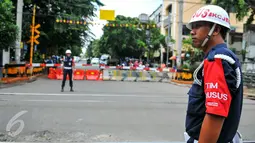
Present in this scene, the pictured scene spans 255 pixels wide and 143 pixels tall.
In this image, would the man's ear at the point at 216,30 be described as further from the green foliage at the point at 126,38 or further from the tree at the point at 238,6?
the green foliage at the point at 126,38

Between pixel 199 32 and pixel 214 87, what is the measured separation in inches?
18.1

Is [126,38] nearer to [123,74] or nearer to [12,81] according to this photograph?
[123,74]

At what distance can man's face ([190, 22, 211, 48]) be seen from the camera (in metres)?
2.23

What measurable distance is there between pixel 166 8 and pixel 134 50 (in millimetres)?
10502

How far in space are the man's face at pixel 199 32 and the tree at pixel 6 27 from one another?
1525 centimetres

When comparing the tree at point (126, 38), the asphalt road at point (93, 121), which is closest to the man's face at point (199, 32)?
the asphalt road at point (93, 121)

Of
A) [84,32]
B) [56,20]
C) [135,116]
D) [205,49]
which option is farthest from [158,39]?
[205,49]

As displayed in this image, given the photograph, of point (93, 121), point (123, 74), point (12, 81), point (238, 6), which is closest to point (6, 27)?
point (12, 81)

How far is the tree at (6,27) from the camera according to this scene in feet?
52.6

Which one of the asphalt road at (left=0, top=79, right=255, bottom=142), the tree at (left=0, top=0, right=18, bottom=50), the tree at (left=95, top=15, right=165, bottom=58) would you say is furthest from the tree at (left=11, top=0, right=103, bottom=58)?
the tree at (left=95, top=15, right=165, bottom=58)

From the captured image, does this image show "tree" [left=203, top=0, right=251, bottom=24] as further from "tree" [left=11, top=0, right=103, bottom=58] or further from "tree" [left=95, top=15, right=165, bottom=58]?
"tree" [left=95, top=15, right=165, bottom=58]

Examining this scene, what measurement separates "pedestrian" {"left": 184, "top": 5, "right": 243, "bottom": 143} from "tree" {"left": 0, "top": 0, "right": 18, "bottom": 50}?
15340mm

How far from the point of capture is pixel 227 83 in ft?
6.59

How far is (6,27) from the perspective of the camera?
16328mm
